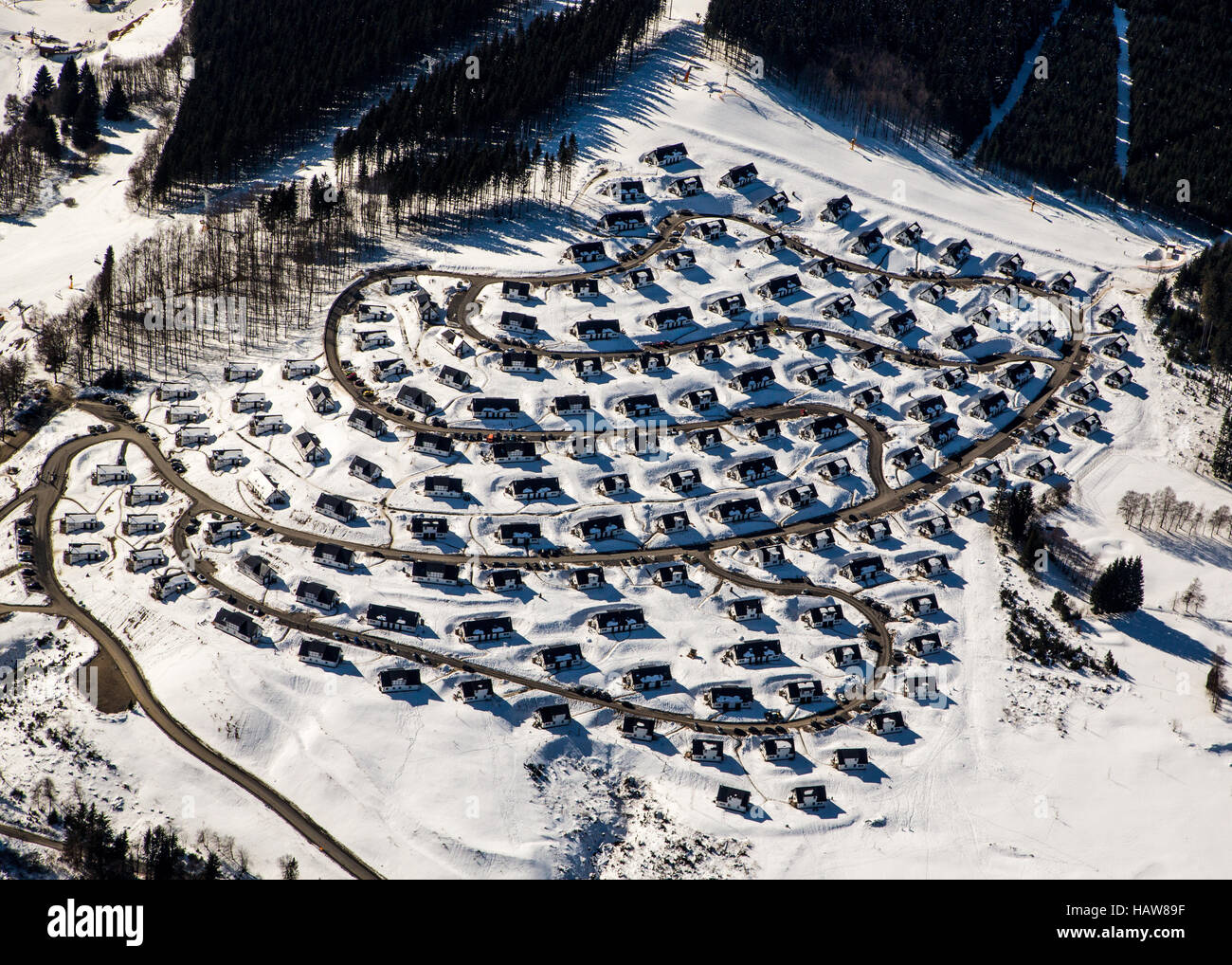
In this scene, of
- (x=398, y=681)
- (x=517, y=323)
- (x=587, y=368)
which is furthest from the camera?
(x=517, y=323)

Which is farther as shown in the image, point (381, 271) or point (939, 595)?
point (381, 271)

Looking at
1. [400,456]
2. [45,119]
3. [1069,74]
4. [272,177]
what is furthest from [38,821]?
[1069,74]

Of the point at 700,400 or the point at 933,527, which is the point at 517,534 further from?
the point at 933,527

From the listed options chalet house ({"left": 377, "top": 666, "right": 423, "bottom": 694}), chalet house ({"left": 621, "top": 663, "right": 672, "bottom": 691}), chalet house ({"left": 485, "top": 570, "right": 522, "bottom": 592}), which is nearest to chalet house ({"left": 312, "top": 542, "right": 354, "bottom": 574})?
chalet house ({"left": 485, "top": 570, "right": 522, "bottom": 592})

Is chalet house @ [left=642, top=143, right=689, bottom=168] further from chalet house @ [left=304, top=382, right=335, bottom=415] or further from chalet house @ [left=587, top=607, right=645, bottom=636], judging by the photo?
chalet house @ [left=587, top=607, right=645, bottom=636]

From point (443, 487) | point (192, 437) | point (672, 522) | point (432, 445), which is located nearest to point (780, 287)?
point (672, 522)
